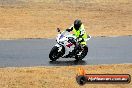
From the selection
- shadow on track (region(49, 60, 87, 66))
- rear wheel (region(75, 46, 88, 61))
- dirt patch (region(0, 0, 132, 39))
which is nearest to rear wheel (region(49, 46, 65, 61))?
shadow on track (region(49, 60, 87, 66))

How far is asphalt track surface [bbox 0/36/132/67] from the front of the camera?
2278cm

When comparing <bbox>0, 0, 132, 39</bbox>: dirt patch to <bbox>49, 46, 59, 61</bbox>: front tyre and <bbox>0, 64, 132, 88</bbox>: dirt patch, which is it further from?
<bbox>0, 64, 132, 88</bbox>: dirt patch

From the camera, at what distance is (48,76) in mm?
19422

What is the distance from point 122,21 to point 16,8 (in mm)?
9318

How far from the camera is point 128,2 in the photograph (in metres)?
47.1

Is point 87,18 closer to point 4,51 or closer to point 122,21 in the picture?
point 122,21

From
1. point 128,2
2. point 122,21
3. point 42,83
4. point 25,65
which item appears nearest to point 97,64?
point 25,65

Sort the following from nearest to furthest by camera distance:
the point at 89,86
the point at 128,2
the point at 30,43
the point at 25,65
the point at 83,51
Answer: the point at 89,86 → the point at 25,65 → the point at 83,51 → the point at 30,43 → the point at 128,2

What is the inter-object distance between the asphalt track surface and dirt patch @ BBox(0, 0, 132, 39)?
8.98ft

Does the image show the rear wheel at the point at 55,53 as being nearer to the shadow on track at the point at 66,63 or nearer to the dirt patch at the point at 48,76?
the shadow on track at the point at 66,63

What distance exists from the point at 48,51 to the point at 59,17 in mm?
14494

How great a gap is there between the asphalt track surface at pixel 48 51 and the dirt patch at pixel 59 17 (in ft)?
8.98

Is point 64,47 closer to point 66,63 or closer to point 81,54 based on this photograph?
point 66,63

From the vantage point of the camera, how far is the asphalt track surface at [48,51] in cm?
2278
